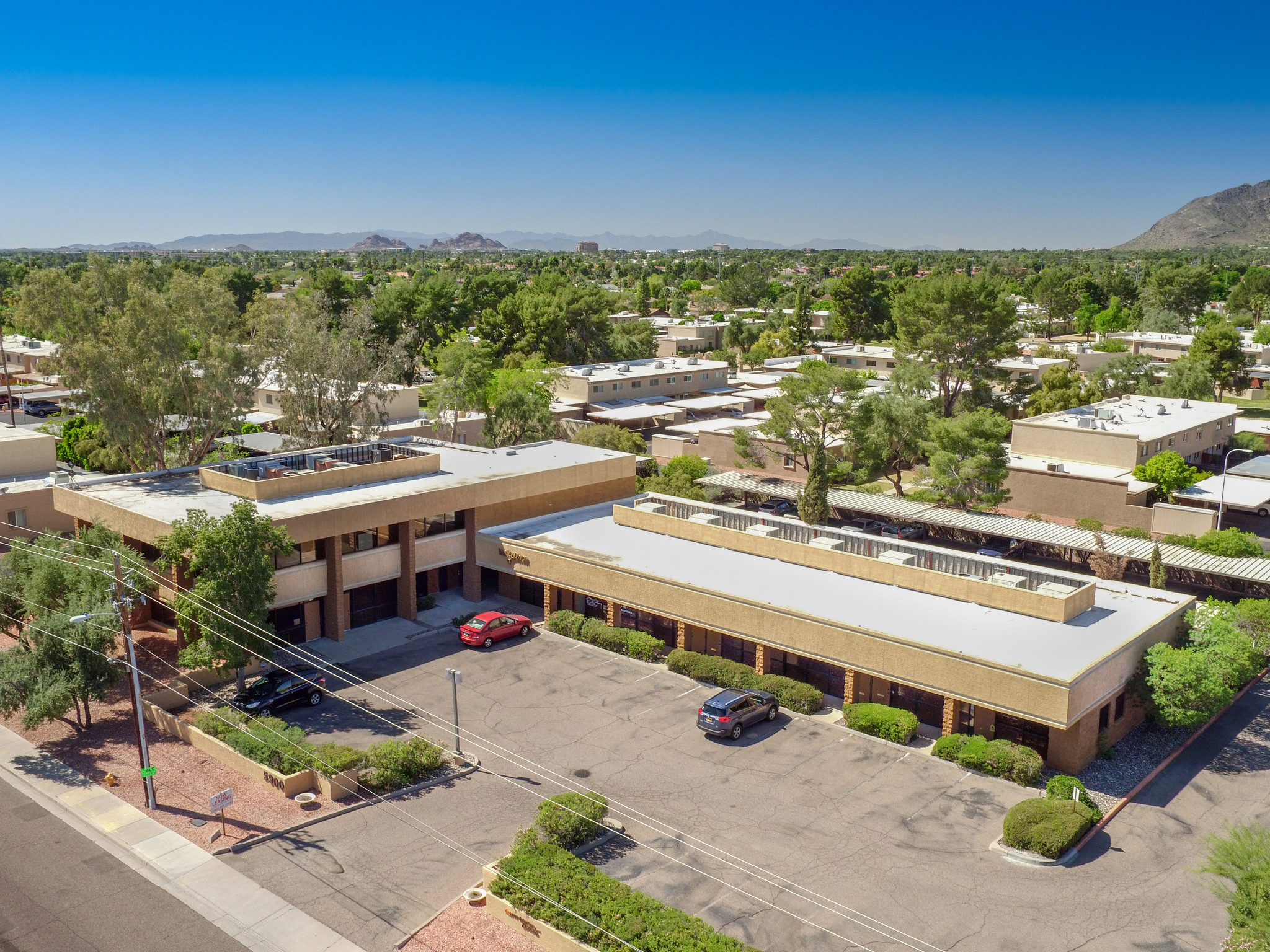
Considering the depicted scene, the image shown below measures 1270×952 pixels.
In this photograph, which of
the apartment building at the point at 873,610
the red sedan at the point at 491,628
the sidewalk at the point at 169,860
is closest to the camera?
the sidewalk at the point at 169,860

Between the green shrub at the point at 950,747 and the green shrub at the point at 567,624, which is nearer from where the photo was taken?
the green shrub at the point at 950,747

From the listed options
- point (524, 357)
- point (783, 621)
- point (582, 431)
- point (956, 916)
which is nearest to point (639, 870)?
point (956, 916)

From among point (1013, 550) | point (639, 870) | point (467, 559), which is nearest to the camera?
point (639, 870)

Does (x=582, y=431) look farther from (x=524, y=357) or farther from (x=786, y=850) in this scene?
(x=786, y=850)

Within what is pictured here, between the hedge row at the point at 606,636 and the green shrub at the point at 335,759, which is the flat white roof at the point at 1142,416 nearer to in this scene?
the hedge row at the point at 606,636

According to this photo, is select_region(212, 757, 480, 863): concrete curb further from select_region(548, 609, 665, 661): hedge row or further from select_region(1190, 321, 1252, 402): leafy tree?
select_region(1190, 321, 1252, 402): leafy tree

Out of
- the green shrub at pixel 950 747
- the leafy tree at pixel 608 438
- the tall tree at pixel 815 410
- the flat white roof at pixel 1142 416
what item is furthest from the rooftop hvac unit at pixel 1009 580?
the leafy tree at pixel 608 438

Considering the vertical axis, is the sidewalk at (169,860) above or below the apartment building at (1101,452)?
below
